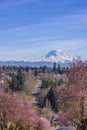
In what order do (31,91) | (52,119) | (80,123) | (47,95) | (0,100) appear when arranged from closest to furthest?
(80,123)
(0,100)
(52,119)
(47,95)
(31,91)

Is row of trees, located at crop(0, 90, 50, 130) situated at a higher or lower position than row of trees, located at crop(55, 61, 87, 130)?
lower

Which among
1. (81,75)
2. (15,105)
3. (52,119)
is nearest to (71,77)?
(81,75)

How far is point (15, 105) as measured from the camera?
1438 inches

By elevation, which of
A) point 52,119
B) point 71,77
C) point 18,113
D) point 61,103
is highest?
point 71,77

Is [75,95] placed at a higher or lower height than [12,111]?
higher

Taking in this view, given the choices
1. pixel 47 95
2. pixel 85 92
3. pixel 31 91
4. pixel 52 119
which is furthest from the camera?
pixel 31 91

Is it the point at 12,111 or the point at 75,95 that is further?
the point at 12,111

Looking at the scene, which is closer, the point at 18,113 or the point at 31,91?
the point at 18,113

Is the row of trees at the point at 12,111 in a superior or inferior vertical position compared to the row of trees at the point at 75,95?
inferior

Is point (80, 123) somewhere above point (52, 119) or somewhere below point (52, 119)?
above

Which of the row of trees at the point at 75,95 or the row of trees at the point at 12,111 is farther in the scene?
the row of trees at the point at 12,111

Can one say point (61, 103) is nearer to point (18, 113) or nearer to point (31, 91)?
point (18, 113)

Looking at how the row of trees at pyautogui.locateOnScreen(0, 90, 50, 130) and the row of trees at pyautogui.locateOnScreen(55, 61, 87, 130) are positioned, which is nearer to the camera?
the row of trees at pyautogui.locateOnScreen(55, 61, 87, 130)

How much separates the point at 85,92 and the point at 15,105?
1508cm
